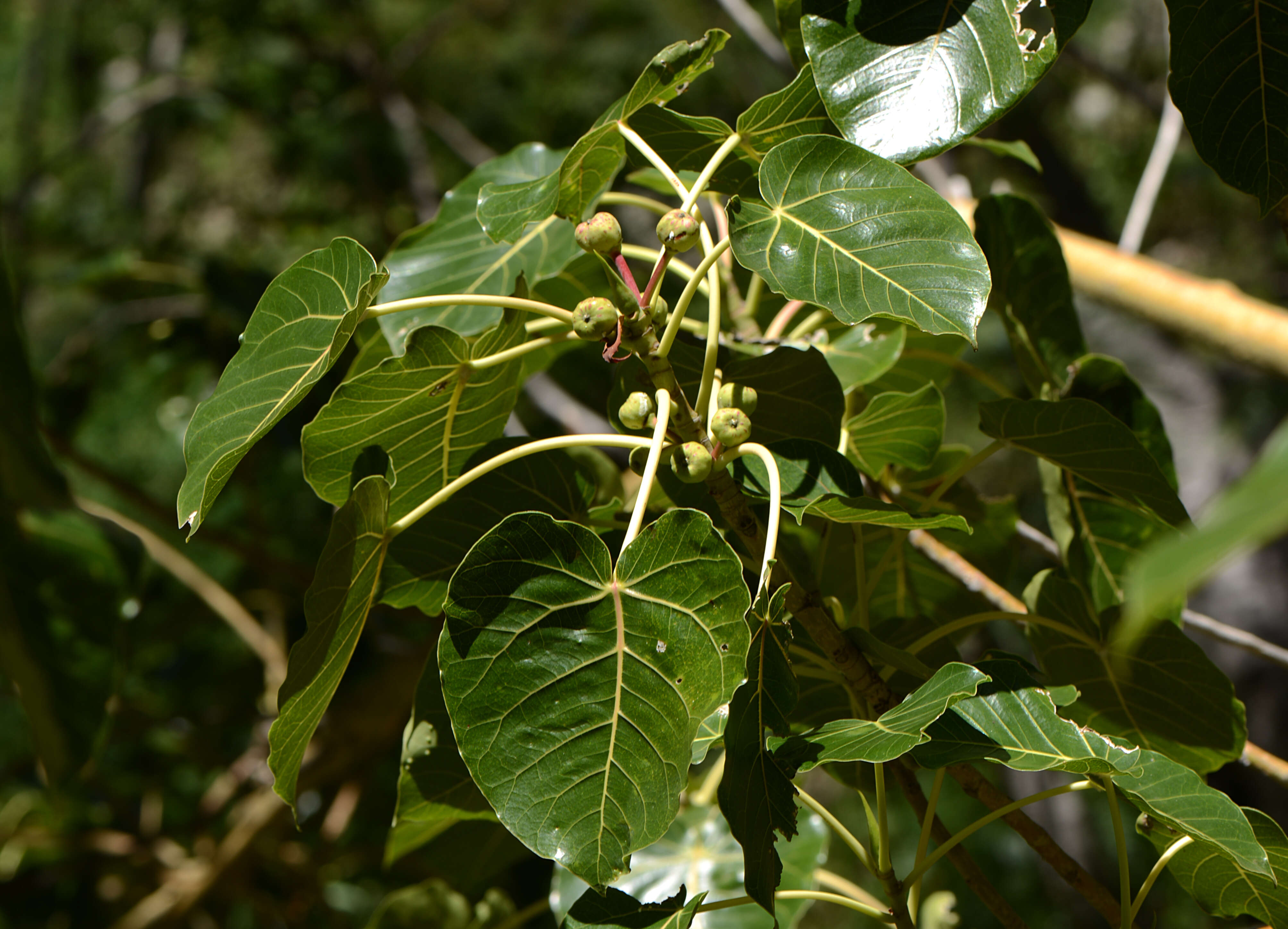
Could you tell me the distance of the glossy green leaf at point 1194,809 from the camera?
1.52 feet

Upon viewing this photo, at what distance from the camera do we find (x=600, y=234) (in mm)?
503

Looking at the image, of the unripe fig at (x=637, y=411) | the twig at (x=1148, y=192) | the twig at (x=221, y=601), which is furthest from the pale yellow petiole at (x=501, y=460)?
the twig at (x=221, y=601)

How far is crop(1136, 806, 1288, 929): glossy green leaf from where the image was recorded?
0.52 m

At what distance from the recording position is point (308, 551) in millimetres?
1912

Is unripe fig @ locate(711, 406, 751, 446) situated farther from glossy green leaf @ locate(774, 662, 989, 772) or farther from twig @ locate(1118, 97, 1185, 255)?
twig @ locate(1118, 97, 1185, 255)

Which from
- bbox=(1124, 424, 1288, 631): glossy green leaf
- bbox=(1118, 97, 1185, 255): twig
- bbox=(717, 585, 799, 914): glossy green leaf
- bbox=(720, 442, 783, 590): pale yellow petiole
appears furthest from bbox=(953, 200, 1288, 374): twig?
bbox=(1124, 424, 1288, 631): glossy green leaf

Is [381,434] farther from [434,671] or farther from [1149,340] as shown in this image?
[1149,340]

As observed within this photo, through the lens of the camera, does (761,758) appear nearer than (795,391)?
Yes

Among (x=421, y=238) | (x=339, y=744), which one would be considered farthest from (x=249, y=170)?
(x=421, y=238)

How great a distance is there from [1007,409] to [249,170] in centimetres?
448

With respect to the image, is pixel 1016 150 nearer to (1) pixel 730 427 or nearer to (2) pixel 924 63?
(2) pixel 924 63

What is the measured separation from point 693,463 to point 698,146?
26 centimetres

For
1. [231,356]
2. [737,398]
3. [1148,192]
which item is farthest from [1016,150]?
[231,356]

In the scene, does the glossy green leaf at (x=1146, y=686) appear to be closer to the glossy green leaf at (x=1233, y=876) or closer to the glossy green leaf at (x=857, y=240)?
the glossy green leaf at (x=1233, y=876)
